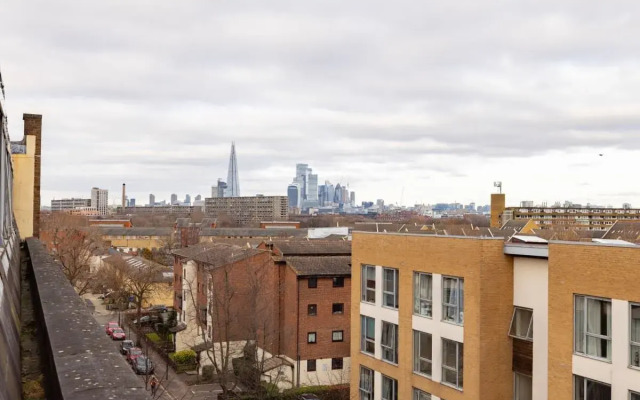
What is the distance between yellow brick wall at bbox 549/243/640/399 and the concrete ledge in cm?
1356

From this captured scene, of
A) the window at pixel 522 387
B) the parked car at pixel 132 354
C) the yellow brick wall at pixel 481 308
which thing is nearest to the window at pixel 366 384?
the yellow brick wall at pixel 481 308

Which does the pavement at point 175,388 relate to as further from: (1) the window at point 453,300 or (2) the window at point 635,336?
(2) the window at point 635,336

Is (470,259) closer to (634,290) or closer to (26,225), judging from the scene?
(634,290)

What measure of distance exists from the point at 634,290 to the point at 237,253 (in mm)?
30287

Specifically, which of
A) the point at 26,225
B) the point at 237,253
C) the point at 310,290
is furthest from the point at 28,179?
the point at 237,253

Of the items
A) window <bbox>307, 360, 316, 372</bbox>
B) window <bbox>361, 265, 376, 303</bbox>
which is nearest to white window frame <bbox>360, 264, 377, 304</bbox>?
window <bbox>361, 265, 376, 303</bbox>

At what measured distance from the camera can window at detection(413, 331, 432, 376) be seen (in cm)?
2105

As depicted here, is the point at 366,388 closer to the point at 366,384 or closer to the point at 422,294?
the point at 366,384

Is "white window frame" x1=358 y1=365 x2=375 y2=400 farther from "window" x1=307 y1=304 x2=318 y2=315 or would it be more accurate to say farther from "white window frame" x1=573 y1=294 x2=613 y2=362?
"window" x1=307 y1=304 x2=318 y2=315

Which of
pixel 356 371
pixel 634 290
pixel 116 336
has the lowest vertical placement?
pixel 116 336

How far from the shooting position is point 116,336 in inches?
1871

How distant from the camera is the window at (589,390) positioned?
49.8ft

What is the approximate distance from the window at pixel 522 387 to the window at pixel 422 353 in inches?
124

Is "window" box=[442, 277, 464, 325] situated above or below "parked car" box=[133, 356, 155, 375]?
above
